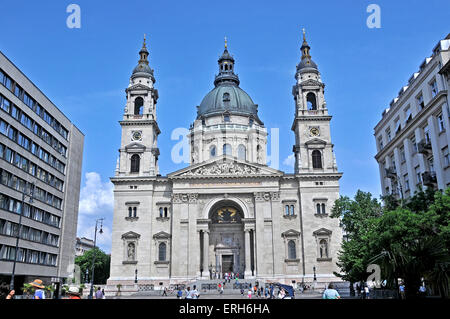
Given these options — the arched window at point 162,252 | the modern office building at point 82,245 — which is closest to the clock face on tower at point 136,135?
the arched window at point 162,252

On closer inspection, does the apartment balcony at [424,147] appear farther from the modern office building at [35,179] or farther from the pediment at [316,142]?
the modern office building at [35,179]

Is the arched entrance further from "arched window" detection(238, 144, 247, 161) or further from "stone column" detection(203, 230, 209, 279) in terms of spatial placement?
"arched window" detection(238, 144, 247, 161)

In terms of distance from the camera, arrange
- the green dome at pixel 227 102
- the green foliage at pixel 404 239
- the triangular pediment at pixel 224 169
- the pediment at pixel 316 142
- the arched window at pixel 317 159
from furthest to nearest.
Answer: the green dome at pixel 227 102
the pediment at pixel 316 142
the arched window at pixel 317 159
the triangular pediment at pixel 224 169
the green foliage at pixel 404 239

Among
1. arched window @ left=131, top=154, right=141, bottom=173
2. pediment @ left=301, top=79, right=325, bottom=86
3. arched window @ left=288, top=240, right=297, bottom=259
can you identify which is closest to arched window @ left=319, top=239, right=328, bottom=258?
arched window @ left=288, top=240, right=297, bottom=259

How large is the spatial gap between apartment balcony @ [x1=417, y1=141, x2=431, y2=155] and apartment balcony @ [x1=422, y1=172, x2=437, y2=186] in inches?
77.3

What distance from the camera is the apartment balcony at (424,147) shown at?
3397cm

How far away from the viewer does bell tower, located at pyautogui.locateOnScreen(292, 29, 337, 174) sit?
198 feet

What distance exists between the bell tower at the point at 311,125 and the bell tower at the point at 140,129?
21.4 metres

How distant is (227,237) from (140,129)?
20.5 meters

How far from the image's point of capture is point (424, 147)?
34.2 meters

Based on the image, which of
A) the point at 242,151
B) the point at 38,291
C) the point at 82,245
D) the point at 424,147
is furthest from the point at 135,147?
the point at 82,245

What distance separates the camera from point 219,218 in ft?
203

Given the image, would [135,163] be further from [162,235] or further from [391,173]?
[391,173]
